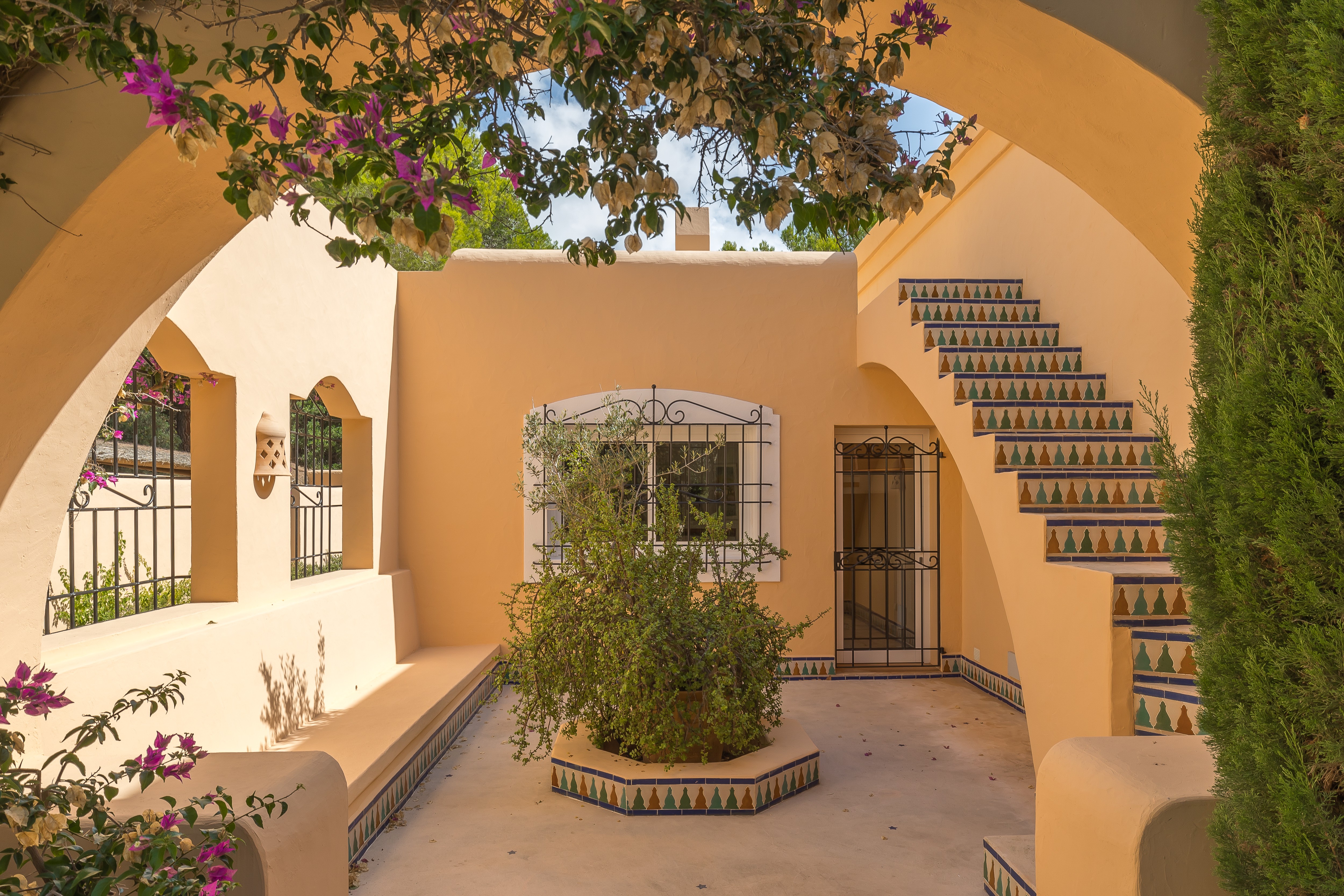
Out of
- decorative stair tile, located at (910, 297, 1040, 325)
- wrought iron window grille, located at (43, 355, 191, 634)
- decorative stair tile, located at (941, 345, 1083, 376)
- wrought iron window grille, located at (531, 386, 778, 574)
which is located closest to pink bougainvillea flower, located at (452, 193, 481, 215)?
wrought iron window grille, located at (43, 355, 191, 634)

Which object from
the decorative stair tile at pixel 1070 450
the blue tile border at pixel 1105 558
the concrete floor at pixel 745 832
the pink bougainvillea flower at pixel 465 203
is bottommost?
the concrete floor at pixel 745 832

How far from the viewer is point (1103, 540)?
4160mm

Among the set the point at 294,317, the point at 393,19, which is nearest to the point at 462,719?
the point at 294,317

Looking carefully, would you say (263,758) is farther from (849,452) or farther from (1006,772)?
(849,452)

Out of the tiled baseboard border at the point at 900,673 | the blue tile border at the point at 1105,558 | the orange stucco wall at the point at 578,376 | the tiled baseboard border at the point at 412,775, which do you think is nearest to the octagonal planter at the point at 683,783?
the tiled baseboard border at the point at 412,775

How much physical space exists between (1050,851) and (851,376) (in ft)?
18.4

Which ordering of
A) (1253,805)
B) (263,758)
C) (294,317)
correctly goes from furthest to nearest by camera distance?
(294,317) < (263,758) < (1253,805)

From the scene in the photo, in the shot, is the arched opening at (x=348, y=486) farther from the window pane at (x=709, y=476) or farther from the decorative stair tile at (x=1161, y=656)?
the decorative stair tile at (x=1161, y=656)

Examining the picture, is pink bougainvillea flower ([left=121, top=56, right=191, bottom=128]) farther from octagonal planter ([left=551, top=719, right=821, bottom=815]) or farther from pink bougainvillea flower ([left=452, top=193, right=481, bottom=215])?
octagonal planter ([left=551, top=719, right=821, bottom=815])

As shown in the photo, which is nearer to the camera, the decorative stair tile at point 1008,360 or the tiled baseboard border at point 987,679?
the decorative stair tile at point 1008,360

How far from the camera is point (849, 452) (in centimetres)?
782

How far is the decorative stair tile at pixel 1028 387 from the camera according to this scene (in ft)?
17.2

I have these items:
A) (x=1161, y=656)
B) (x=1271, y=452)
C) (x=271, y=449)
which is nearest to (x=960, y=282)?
(x=1161, y=656)

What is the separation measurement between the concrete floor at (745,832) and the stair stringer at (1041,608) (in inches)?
23.4
